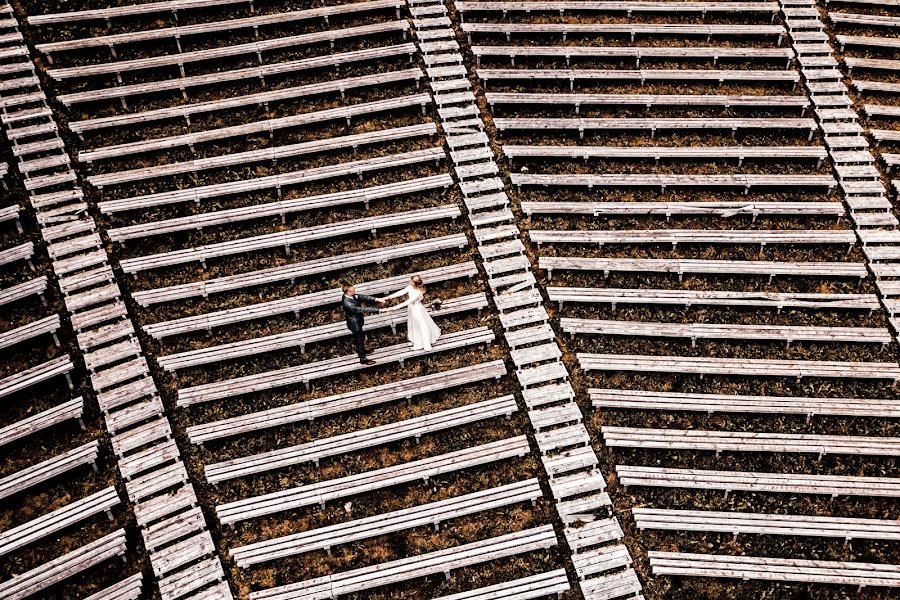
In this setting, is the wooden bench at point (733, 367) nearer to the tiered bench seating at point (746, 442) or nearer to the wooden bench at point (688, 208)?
the tiered bench seating at point (746, 442)

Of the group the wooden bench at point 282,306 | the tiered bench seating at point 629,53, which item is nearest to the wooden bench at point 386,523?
the wooden bench at point 282,306

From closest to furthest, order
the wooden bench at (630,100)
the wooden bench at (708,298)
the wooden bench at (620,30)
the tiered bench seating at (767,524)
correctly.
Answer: the tiered bench seating at (767,524) < the wooden bench at (708,298) < the wooden bench at (630,100) < the wooden bench at (620,30)

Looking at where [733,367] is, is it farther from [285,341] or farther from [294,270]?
[294,270]

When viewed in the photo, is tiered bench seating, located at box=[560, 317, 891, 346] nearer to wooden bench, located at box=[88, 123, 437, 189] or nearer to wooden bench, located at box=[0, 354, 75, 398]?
wooden bench, located at box=[88, 123, 437, 189]

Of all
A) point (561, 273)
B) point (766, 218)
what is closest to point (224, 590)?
point (561, 273)

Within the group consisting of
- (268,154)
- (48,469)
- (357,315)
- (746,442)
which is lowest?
(746,442)

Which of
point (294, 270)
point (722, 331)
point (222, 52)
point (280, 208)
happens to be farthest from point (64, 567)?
point (722, 331)

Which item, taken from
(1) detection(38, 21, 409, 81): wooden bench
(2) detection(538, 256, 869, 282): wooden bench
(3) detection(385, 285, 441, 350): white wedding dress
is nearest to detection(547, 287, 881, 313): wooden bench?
(2) detection(538, 256, 869, 282): wooden bench
